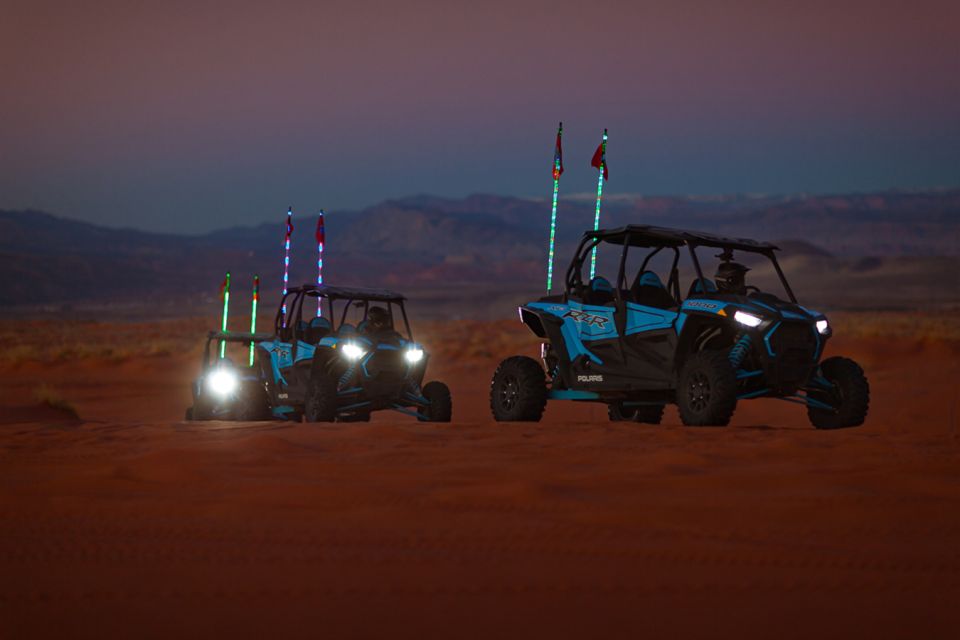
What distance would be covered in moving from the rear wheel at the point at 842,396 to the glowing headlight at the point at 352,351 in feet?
18.2

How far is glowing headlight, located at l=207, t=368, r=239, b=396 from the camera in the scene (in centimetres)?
1673

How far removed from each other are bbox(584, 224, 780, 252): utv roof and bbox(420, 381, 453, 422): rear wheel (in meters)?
3.35

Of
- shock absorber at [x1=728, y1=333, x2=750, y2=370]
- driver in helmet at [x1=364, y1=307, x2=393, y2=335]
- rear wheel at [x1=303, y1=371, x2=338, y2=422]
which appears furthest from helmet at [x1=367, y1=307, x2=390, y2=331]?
shock absorber at [x1=728, y1=333, x2=750, y2=370]

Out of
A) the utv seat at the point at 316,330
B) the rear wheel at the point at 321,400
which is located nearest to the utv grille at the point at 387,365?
the rear wheel at the point at 321,400

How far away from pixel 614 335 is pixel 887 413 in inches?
318

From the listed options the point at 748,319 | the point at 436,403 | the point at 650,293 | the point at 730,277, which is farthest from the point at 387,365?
the point at 748,319

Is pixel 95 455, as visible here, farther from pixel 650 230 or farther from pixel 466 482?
pixel 650 230

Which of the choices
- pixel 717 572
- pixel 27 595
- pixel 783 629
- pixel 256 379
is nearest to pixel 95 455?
pixel 27 595

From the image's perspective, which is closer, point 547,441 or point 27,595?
point 27,595

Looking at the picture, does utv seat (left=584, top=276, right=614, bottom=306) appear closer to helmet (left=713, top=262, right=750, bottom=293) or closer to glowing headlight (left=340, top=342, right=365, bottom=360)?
helmet (left=713, top=262, right=750, bottom=293)

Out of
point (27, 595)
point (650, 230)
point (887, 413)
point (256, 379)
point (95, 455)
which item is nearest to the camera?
point (27, 595)

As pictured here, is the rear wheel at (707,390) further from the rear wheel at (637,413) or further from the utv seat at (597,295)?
the rear wheel at (637,413)

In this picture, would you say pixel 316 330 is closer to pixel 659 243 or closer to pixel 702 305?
pixel 659 243

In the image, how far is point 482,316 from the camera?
305ft
